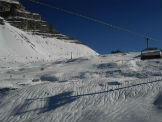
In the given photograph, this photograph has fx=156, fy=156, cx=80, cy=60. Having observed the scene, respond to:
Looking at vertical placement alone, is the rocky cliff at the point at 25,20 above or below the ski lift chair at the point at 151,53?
above

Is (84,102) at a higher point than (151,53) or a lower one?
lower

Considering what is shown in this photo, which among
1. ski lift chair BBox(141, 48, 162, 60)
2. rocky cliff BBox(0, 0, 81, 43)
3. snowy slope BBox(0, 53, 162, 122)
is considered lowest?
snowy slope BBox(0, 53, 162, 122)

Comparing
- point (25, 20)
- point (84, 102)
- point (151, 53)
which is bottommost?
point (84, 102)

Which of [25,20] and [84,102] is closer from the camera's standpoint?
[84,102]

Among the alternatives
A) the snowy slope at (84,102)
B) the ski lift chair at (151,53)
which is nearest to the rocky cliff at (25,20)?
the snowy slope at (84,102)

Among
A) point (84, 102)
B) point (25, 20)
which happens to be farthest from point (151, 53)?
point (25, 20)

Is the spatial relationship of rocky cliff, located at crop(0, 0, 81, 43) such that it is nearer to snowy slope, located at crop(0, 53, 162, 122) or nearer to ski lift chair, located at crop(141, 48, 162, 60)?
snowy slope, located at crop(0, 53, 162, 122)

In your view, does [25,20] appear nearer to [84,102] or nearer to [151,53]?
[84,102]

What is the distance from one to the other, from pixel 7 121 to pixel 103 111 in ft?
16.2

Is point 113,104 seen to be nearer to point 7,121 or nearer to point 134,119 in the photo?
point 134,119

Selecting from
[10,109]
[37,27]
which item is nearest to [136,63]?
[10,109]

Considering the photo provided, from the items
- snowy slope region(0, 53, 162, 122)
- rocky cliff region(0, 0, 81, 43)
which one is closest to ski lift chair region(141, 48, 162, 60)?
snowy slope region(0, 53, 162, 122)

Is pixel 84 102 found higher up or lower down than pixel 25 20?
lower down

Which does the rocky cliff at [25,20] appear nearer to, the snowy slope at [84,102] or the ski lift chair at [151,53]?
the snowy slope at [84,102]
